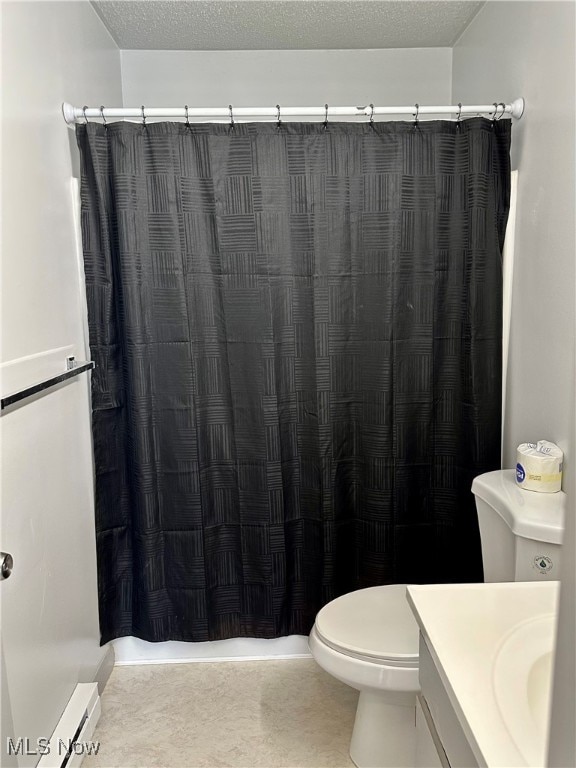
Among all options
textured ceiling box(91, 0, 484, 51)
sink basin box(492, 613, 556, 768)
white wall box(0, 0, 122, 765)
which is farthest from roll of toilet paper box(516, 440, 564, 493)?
textured ceiling box(91, 0, 484, 51)

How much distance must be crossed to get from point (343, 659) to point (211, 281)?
48.4 inches

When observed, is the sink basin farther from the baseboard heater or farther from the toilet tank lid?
the baseboard heater

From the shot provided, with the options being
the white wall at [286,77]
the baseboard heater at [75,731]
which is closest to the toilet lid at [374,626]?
the baseboard heater at [75,731]

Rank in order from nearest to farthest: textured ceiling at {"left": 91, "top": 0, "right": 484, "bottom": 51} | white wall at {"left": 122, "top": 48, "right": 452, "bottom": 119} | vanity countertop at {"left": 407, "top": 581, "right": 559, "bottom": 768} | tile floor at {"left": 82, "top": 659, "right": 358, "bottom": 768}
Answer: vanity countertop at {"left": 407, "top": 581, "right": 559, "bottom": 768}, tile floor at {"left": 82, "top": 659, "right": 358, "bottom": 768}, textured ceiling at {"left": 91, "top": 0, "right": 484, "bottom": 51}, white wall at {"left": 122, "top": 48, "right": 452, "bottom": 119}

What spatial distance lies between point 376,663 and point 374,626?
13 cm

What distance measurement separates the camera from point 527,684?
2.87 ft

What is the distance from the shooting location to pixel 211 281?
6.78 feet

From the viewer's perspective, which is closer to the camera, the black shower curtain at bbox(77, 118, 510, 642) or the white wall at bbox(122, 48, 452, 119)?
the black shower curtain at bbox(77, 118, 510, 642)

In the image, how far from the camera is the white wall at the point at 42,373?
4.83 feet

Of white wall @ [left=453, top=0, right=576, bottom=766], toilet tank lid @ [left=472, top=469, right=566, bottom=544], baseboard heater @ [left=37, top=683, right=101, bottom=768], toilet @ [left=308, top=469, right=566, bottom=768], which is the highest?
white wall @ [left=453, top=0, right=576, bottom=766]

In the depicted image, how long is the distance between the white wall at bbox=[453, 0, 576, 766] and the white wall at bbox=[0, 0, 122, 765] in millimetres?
1351

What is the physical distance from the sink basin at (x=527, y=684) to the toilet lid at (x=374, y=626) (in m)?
0.67

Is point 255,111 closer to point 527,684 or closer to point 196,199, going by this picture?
point 196,199

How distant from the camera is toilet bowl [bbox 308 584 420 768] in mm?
1587
